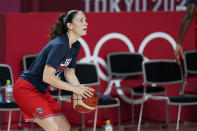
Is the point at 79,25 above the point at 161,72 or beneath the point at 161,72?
above

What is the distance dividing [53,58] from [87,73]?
3536mm

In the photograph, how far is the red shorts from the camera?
18.2ft

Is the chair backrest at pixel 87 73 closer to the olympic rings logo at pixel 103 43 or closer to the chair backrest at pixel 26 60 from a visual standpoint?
the olympic rings logo at pixel 103 43

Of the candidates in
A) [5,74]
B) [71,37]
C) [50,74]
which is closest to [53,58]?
[50,74]

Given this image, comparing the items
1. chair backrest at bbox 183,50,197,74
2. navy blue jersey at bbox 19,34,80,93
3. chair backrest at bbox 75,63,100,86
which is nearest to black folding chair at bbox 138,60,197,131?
chair backrest at bbox 183,50,197,74

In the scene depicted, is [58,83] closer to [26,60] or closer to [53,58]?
[53,58]

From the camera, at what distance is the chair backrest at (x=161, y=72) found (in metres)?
9.09

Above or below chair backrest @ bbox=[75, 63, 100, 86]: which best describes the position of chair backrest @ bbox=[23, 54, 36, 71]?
above

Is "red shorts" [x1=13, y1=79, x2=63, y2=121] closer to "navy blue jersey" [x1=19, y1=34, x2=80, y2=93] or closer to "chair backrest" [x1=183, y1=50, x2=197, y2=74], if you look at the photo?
"navy blue jersey" [x1=19, y1=34, x2=80, y2=93]

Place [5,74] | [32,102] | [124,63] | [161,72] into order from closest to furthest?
[32,102]
[5,74]
[161,72]
[124,63]

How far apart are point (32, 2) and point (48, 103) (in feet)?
19.3

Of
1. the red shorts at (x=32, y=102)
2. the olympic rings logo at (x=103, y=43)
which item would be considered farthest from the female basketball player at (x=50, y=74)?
the olympic rings logo at (x=103, y=43)

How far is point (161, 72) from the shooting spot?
917 centimetres

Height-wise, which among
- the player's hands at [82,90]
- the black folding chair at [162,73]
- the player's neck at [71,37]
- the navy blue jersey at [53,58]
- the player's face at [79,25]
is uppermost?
the player's face at [79,25]
